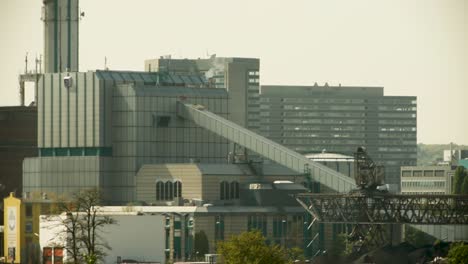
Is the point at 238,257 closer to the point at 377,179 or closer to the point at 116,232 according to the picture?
the point at 116,232

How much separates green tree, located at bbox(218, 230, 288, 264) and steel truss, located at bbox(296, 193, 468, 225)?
3193 cm

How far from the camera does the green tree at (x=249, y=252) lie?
145525 mm

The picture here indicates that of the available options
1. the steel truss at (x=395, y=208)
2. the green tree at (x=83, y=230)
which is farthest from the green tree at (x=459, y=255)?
the steel truss at (x=395, y=208)

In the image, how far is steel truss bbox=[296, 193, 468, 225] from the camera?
590ft

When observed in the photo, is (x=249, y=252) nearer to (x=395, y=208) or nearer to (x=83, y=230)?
(x=83, y=230)

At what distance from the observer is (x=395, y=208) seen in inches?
7254

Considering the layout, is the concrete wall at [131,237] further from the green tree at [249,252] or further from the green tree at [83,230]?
the green tree at [249,252]

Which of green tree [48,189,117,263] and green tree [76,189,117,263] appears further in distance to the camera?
green tree [48,189,117,263]

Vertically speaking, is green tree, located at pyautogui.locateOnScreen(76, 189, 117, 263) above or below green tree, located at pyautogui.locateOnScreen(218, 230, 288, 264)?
above

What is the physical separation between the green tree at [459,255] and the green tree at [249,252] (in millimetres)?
12377

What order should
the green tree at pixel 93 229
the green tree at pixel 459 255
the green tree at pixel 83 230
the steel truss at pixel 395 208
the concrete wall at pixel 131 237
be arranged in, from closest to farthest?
1. the green tree at pixel 93 229
2. the green tree at pixel 83 230
3. the green tree at pixel 459 255
4. the concrete wall at pixel 131 237
5. the steel truss at pixel 395 208

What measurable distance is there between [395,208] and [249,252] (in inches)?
1568

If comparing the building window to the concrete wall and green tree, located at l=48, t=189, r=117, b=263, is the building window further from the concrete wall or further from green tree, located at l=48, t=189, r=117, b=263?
the concrete wall

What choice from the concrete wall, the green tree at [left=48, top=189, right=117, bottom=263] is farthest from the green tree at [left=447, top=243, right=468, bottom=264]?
the green tree at [left=48, top=189, right=117, bottom=263]
